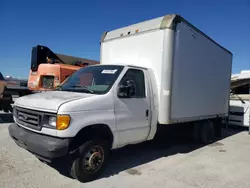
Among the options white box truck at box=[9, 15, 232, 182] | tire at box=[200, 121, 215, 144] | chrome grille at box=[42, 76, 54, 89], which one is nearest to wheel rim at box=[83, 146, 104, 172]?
white box truck at box=[9, 15, 232, 182]

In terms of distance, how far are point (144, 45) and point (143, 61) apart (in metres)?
0.41

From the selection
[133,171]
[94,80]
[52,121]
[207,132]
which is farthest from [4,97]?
[207,132]

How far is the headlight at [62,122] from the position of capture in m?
3.80

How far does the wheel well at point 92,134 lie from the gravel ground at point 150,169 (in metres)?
0.71

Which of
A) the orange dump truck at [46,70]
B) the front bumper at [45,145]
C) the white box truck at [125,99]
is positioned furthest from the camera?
the orange dump truck at [46,70]

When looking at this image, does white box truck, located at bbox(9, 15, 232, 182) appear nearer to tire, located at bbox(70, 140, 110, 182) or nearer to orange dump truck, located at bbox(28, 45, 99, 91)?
tire, located at bbox(70, 140, 110, 182)

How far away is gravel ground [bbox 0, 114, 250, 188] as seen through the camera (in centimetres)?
424

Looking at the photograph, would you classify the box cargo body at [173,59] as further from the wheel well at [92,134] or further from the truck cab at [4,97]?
the truck cab at [4,97]

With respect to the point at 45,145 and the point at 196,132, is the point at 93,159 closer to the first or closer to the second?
the point at 45,145

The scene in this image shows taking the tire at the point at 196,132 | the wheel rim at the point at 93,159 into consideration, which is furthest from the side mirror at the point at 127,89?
the tire at the point at 196,132

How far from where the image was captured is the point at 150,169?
5.04 metres

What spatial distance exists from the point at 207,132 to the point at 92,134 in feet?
16.2

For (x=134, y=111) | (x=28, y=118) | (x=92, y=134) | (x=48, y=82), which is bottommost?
(x=92, y=134)

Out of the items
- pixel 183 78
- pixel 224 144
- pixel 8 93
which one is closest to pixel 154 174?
pixel 183 78
